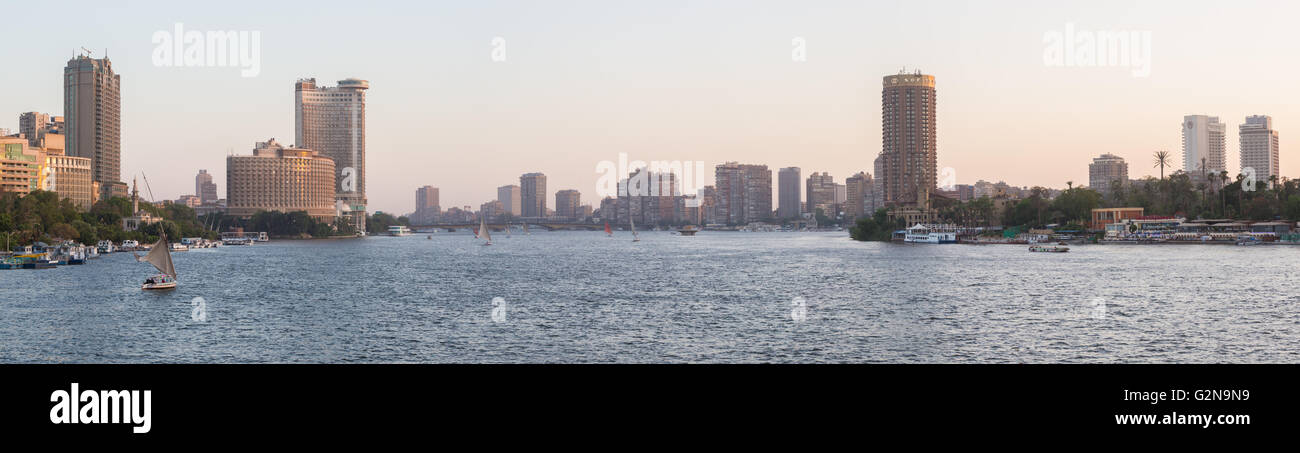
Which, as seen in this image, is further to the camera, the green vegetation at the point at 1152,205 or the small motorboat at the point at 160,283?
the green vegetation at the point at 1152,205

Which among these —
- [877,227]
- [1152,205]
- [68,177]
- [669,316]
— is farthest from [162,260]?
[68,177]

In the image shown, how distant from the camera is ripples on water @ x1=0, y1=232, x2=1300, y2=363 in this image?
29.1m

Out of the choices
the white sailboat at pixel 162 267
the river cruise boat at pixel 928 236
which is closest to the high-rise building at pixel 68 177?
the white sailboat at pixel 162 267

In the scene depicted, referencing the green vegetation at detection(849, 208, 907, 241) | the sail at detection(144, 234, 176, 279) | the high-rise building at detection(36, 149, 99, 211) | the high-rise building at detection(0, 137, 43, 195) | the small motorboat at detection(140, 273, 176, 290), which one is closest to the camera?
the small motorboat at detection(140, 273, 176, 290)

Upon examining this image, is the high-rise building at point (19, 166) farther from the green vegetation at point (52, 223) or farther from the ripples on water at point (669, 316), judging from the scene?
the ripples on water at point (669, 316)

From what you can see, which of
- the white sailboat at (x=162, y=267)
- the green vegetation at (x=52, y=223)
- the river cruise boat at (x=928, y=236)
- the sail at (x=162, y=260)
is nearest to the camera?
the white sailboat at (x=162, y=267)

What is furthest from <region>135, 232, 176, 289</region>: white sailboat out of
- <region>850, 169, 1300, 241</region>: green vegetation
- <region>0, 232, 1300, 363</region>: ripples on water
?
A: <region>850, 169, 1300, 241</region>: green vegetation

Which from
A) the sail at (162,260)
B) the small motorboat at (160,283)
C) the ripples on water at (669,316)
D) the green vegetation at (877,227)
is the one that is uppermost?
the green vegetation at (877,227)

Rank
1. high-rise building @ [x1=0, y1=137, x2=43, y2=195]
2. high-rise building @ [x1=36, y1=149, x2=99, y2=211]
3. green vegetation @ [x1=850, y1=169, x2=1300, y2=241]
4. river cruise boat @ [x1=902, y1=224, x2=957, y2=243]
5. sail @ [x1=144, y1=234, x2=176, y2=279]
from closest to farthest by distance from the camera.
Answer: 1. sail @ [x1=144, y1=234, x2=176, y2=279]
2. green vegetation @ [x1=850, y1=169, x2=1300, y2=241]
3. river cruise boat @ [x1=902, y1=224, x2=957, y2=243]
4. high-rise building @ [x1=0, y1=137, x2=43, y2=195]
5. high-rise building @ [x1=36, y1=149, x2=99, y2=211]

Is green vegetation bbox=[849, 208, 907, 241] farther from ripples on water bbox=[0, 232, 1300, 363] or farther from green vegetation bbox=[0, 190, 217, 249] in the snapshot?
green vegetation bbox=[0, 190, 217, 249]

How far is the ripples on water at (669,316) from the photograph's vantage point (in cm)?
2912

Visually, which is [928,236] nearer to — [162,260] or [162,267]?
[162,260]

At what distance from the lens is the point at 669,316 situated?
38125 millimetres
